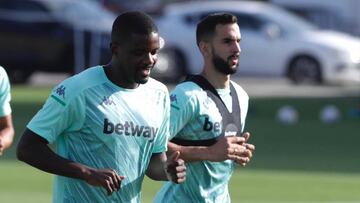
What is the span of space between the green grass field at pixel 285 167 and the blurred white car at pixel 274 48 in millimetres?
4633

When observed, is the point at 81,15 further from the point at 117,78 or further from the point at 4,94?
the point at 117,78

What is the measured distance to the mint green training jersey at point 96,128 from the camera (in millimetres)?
7383

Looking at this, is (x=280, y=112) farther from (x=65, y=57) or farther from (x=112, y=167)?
(x=112, y=167)

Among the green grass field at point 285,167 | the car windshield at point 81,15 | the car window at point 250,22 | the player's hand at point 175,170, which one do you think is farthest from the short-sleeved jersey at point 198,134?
the car window at point 250,22

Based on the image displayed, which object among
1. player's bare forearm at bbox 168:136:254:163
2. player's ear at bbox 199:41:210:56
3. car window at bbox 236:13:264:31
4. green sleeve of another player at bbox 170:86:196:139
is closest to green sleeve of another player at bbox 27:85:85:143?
player's bare forearm at bbox 168:136:254:163

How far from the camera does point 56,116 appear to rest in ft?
24.2

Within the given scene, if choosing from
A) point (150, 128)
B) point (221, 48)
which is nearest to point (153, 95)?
point (150, 128)

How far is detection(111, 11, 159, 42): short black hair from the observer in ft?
24.1

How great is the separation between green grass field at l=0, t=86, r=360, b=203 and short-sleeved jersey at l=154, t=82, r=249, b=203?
20.6ft

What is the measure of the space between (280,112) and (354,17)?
54.5 ft

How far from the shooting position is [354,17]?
4203cm

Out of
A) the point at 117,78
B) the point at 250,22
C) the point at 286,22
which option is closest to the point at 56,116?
the point at 117,78

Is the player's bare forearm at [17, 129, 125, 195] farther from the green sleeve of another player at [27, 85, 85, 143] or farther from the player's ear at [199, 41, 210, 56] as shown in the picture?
the player's ear at [199, 41, 210, 56]

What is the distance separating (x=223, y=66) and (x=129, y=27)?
1806 millimetres
